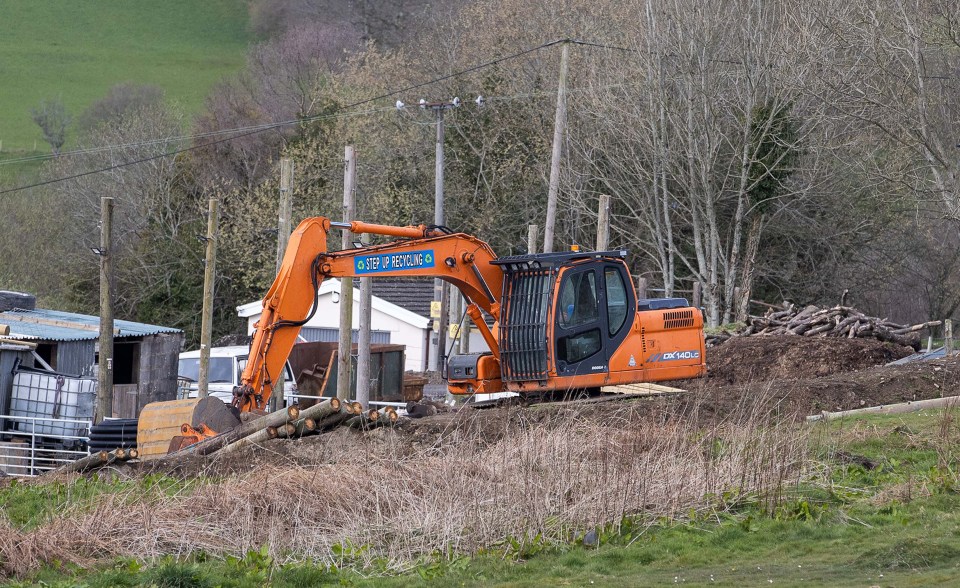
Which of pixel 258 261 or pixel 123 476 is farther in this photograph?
pixel 258 261

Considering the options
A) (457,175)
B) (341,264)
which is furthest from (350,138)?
(341,264)

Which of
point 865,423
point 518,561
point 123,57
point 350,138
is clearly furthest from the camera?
point 123,57

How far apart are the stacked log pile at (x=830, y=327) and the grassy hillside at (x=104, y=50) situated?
53484mm

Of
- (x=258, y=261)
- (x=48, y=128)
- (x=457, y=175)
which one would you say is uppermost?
(x=48, y=128)

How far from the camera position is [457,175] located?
1810 inches

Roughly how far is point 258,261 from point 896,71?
26.4 metres

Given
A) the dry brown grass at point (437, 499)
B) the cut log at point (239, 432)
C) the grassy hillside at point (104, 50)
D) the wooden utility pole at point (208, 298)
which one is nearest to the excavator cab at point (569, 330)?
the cut log at point (239, 432)

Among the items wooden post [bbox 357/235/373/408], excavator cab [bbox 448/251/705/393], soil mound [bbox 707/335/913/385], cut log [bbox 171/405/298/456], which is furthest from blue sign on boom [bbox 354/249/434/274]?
soil mound [bbox 707/335/913/385]

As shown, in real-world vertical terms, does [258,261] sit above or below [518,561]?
above

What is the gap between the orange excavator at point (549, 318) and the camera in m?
18.1

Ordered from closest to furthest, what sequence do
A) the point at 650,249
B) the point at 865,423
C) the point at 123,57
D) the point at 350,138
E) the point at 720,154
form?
the point at 865,423 < the point at 720,154 < the point at 650,249 < the point at 350,138 < the point at 123,57

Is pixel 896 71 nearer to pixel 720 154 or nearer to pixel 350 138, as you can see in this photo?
pixel 720 154

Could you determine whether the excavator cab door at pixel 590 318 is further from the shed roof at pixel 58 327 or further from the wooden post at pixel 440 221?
the shed roof at pixel 58 327

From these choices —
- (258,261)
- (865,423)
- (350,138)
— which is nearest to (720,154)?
(350,138)
